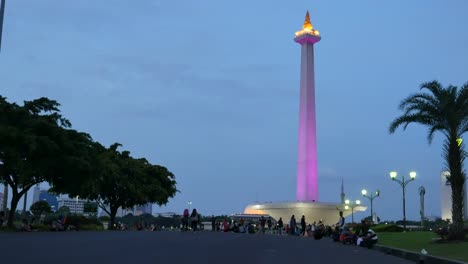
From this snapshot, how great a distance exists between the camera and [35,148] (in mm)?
31359

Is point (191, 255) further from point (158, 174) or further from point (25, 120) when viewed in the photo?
point (158, 174)

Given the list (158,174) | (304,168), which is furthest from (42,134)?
(304,168)

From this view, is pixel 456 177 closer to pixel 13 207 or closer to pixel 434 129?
pixel 434 129

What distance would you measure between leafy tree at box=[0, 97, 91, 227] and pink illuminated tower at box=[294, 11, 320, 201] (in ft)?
182

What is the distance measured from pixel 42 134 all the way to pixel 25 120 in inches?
50.3

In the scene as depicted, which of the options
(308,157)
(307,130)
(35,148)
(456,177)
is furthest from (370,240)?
(308,157)

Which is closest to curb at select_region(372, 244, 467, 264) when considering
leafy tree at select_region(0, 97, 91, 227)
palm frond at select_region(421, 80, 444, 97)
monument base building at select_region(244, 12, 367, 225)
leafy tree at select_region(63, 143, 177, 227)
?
palm frond at select_region(421, 80, 444, 97)

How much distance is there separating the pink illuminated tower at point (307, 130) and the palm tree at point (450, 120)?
197 ft

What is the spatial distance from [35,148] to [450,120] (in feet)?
70.2

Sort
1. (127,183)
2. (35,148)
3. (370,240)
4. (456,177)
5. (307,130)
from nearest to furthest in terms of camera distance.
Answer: (456,177), (370,240), (35,148), (127,183), (307,130)

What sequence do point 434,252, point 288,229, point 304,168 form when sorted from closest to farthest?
point 434,252
point 288,229
point 304,168

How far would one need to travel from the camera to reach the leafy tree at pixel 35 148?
3198 centimetres

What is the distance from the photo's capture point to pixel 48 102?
120 feet

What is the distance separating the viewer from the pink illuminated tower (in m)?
88.0
